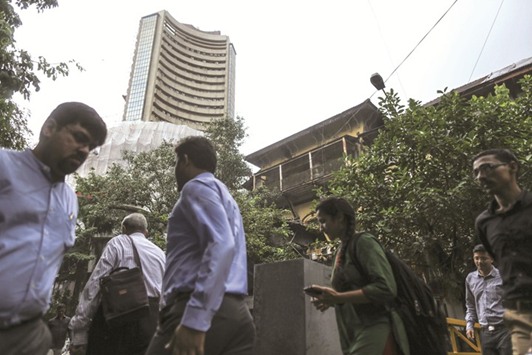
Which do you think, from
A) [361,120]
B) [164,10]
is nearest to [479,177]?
[361,120]

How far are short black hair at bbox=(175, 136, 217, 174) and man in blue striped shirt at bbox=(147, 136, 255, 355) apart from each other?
2.5 inches

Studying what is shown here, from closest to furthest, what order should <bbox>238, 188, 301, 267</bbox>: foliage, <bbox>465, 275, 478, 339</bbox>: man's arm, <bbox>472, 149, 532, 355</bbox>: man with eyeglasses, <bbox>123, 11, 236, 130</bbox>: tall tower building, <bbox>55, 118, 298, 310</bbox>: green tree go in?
<bbox>472, 149, 532, 355</bbox>: man with eyeglasses → <bbox>465, 275, 478, 339</bbox>: man's arm → <bbox>238, 188, 301, 267</bbox>: foliage → <bbox>55, 118, 298, 310</bbox>: green tree → <bbox>123, 11, 236, 130</bbox>: tall tower building

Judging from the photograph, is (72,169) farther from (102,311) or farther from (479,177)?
(479,177)

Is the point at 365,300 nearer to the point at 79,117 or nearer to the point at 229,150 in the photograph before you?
the point at 79,117

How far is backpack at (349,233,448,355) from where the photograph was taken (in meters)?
2.24


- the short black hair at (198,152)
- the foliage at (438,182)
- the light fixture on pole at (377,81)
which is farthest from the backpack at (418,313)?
the light fixture on pole at (377,81)

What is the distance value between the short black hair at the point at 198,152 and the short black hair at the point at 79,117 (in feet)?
1.31

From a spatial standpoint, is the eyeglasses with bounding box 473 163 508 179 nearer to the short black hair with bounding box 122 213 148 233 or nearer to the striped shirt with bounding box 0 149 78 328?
the striped shirt with bounding box 0 149 78 328

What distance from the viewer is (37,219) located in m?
1.59

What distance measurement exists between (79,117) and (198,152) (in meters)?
0.58

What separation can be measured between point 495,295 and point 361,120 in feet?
62.7

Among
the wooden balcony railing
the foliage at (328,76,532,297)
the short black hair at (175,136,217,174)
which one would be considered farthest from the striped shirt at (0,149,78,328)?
the foliage at (328,76,532,297)

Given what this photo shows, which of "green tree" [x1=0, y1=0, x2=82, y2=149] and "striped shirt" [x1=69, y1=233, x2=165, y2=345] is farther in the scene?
"green tree" [x1=0, y1=0, x2=82, y2=149]

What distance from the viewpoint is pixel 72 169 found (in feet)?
5.81
